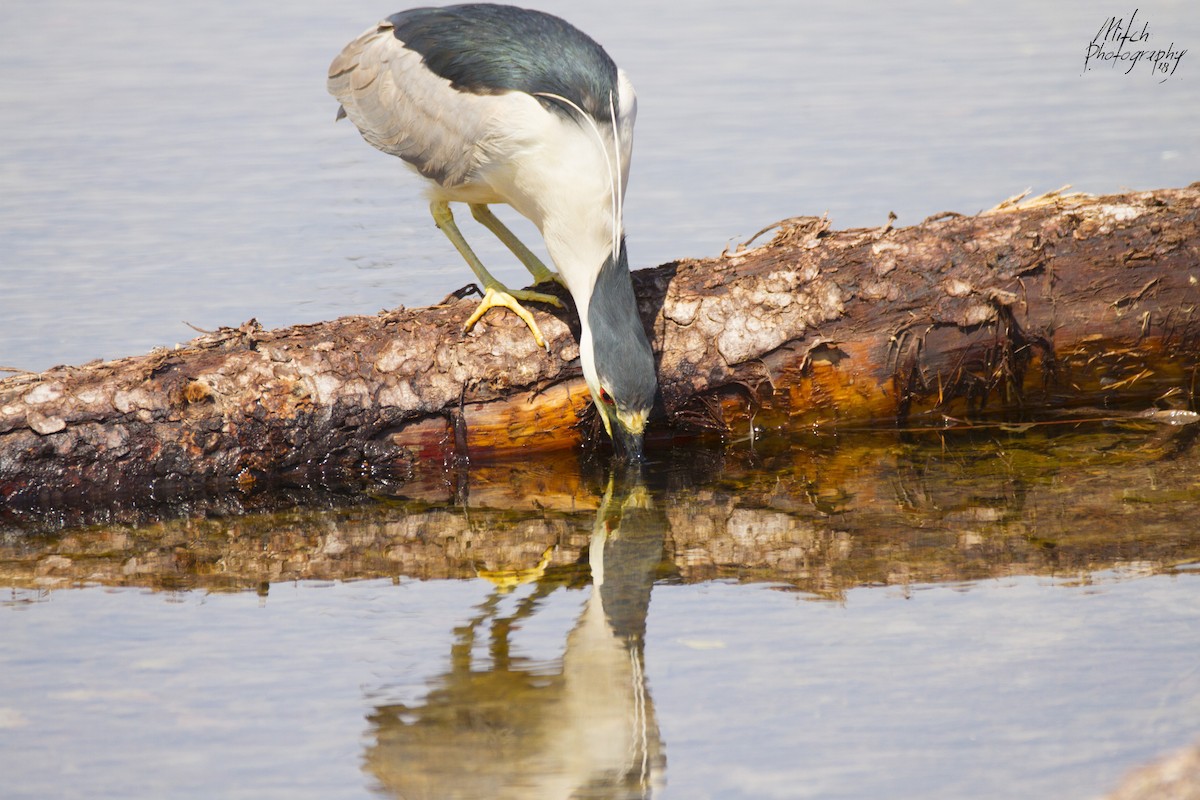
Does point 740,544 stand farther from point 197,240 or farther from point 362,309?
point 197,240

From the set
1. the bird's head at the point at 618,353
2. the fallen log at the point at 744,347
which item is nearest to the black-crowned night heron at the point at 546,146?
the bird's head at the point at 618,353

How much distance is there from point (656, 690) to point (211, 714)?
1338 millimetres

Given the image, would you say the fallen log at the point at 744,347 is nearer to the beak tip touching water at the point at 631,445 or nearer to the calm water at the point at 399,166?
the beak tip touching water at the point at 631,445

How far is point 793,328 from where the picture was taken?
19.9ft

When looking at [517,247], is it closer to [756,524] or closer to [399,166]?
[756,524]

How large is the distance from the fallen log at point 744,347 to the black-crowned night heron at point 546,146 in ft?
1.06

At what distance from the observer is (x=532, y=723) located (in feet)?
13.7

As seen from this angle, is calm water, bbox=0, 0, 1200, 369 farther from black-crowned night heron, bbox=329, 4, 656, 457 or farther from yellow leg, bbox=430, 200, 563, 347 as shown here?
black-crowned night heron, bbox=329, 4, 656, 457

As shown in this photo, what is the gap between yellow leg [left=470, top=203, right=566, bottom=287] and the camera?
6.69 metres

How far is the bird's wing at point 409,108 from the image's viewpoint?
20.1ft

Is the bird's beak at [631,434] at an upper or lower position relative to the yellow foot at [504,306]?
lower

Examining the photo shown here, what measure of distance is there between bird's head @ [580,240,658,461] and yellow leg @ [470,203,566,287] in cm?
71

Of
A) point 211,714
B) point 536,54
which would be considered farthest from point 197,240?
point 211,714

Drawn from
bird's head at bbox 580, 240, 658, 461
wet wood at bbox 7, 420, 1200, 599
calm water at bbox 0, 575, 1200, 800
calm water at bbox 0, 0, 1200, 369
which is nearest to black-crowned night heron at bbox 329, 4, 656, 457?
bird's head at bbox 580, 240, 658, 461
